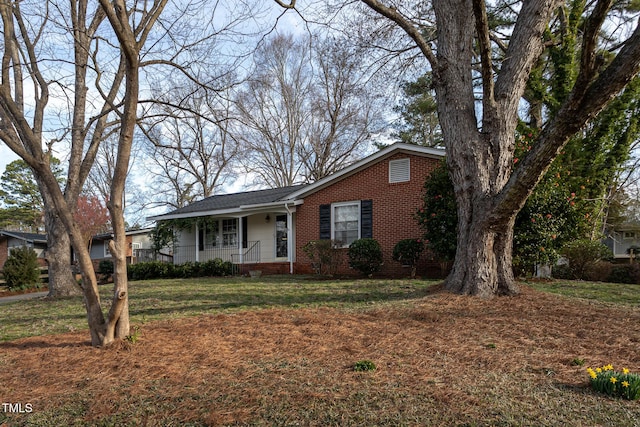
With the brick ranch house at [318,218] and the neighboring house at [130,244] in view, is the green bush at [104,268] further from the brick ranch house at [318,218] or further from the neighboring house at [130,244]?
the neighboring house at [130,244]

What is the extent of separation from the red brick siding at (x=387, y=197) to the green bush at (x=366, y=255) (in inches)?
39.7

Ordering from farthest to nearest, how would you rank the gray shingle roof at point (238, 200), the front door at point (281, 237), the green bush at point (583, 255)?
the gray shingle roof at point (238, 200), the front door at point (281, 237), the green bush at point (583, 255)

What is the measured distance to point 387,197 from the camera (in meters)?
13.8

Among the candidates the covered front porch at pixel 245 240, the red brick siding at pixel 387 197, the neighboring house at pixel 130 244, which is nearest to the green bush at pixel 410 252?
the red brick siding at pixel 387 197

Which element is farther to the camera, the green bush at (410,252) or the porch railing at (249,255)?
the porch railing at (249,255)

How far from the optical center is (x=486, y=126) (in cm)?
720

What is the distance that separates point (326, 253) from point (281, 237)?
14.6 feet

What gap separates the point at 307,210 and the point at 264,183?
16929mm

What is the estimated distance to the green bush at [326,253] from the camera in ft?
43.0

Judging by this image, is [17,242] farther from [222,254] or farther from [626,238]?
[626,238]

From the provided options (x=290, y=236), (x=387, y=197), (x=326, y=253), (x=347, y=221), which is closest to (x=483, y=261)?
(x=326, y=253)

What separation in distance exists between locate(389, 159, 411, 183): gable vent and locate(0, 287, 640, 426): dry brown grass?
7952 millimetres

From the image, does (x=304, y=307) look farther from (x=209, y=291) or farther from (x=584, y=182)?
(x=584, y=182)

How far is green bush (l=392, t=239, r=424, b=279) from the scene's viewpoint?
1188 centimetres
